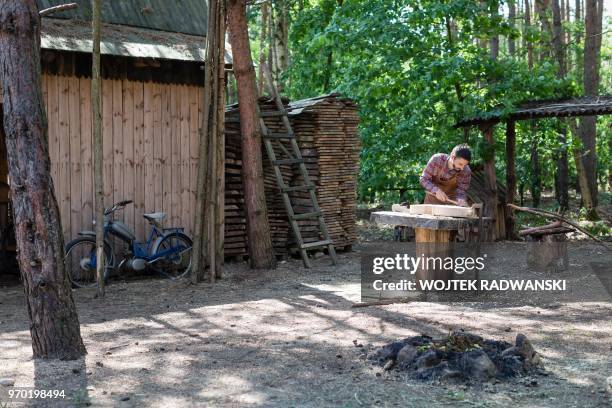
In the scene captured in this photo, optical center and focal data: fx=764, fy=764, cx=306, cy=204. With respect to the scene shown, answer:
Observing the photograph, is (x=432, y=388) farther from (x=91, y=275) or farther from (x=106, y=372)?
(x=91, y=275)

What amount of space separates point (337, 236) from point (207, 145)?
4.24 metres

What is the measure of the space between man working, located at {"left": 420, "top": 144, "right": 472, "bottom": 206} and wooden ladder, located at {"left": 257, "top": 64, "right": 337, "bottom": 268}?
3.14m

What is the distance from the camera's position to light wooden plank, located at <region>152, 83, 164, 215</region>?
38.9 ft

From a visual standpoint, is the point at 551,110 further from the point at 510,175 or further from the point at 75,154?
the point at 75,154

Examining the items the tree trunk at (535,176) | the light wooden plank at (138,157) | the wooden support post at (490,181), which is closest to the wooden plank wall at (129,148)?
the light wooden plank at (138,157)

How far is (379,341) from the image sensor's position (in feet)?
23.8

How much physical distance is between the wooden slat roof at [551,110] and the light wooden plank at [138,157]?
6.98m

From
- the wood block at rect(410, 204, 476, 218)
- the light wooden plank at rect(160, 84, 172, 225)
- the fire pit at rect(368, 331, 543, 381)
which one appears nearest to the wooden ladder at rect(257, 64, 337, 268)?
the light wooden plank at rect(160, 84, 172, 225)

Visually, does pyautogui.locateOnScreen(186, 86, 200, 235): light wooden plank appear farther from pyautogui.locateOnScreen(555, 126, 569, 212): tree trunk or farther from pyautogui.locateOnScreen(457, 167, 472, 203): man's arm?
pyautogui.locateOnScreen(555, 126, 569, 212): tree trunk

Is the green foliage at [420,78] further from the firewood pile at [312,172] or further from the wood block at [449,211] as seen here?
the wood block at [449,211]

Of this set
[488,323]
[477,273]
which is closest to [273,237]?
[477,273]

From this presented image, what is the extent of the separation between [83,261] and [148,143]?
2.17m

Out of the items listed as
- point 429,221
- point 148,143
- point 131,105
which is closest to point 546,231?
point 429,221

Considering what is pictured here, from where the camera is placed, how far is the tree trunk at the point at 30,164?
6.23 m
